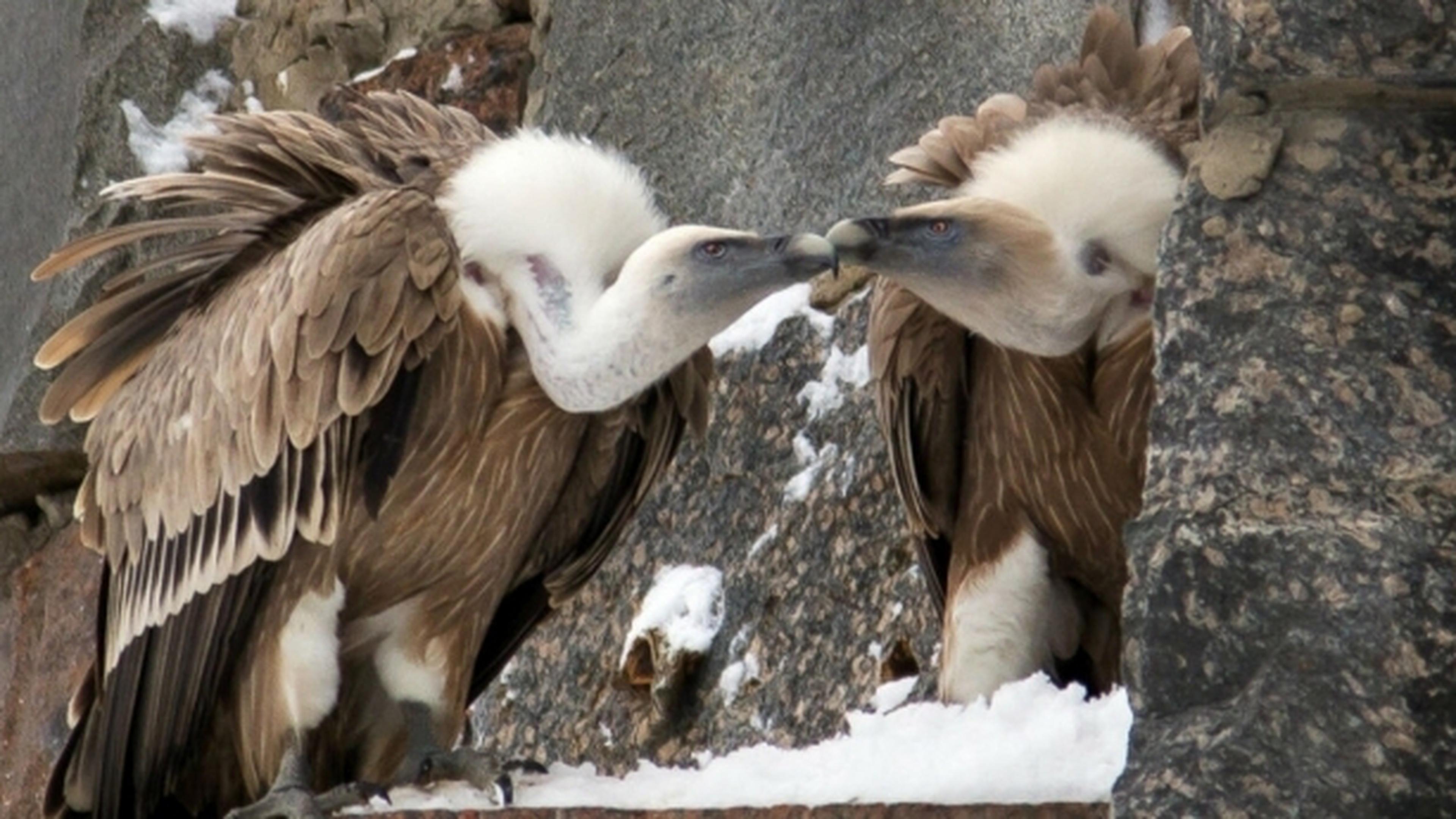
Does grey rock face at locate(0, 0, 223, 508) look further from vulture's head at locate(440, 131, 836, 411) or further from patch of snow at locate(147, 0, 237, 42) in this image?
vulture's head at locate(440, 131, 836, 411)

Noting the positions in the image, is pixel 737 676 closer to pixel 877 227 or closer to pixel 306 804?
pixel 306 804

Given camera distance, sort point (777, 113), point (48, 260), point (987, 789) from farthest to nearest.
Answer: point (777, 113), point (48, 260), point (987, 789)

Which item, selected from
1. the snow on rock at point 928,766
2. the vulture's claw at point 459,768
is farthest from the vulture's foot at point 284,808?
the vulture's claw at point 459,768

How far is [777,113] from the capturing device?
6105mm

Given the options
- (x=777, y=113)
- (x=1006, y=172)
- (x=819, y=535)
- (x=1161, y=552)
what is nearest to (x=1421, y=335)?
(x=1161, y=552)

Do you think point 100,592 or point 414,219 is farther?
point 100,592

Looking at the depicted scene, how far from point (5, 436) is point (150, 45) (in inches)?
41.9

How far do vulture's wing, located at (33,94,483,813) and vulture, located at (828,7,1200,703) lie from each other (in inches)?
30.3

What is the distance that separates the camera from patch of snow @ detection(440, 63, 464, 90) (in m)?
6.78

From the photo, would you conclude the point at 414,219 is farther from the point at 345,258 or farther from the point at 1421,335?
the point at 1421,335

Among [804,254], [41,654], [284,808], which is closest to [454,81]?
[41,654]

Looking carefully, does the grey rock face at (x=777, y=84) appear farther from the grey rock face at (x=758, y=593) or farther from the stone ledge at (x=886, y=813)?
the stone ledge at (x=886, y=813)

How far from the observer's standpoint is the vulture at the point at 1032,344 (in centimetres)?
437

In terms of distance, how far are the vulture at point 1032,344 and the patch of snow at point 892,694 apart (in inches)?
8.9
